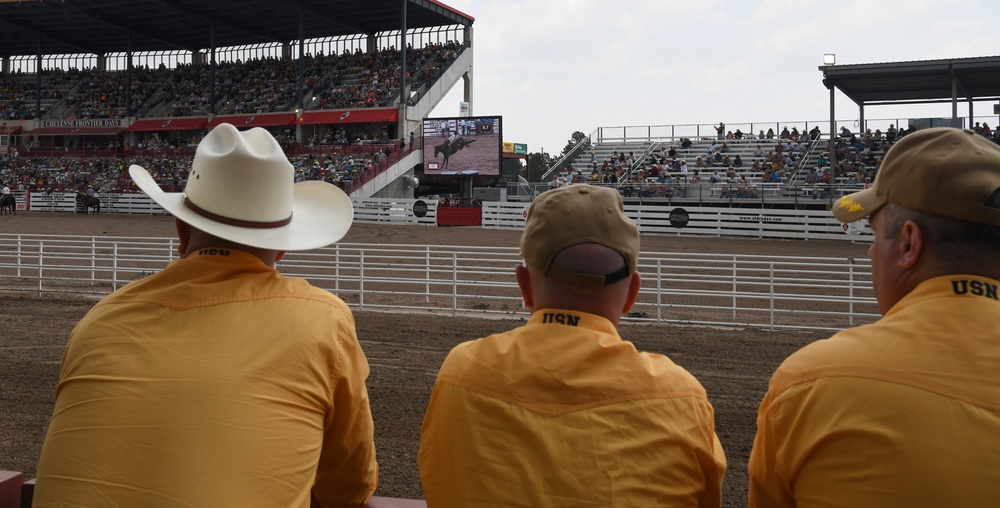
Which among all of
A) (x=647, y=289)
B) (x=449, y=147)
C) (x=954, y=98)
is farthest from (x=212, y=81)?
(x=647, y=289)

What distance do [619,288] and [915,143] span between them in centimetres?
70

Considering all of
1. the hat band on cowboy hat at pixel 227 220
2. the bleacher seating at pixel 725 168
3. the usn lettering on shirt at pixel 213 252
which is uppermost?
the bleacher seating at pixel 725 168

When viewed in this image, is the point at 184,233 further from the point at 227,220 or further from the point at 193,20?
the point at 193,20

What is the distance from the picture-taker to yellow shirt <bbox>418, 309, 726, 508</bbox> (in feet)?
5.57

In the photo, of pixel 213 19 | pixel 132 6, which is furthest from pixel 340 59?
pixel 132 6

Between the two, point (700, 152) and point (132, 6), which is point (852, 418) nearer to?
point (700, 152)

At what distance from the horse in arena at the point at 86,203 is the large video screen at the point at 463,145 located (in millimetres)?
15255

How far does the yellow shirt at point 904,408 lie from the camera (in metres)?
1.47

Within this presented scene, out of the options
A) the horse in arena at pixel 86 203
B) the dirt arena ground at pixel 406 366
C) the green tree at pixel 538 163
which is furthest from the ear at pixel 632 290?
the green tree at pixel 538 163

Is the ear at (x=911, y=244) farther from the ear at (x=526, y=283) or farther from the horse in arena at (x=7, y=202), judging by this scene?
the horse in arena at (x=7, y=202)

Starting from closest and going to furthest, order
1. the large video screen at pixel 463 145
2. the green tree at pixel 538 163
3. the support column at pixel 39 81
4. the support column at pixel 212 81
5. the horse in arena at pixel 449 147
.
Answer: the large video screen at pixel 463 145, the horse in arena at pixel 449 147, the support column at pixel 212 81, the support column at pixel 39 81, the green tree at pixel 538 163

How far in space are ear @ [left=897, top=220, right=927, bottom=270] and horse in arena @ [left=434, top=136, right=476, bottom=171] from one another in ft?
109

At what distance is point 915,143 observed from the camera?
1.72 metres

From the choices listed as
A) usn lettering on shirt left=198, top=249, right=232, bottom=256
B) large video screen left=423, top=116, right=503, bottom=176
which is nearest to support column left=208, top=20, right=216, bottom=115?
large video screen left=423, top=116, right=503, bottom=176
